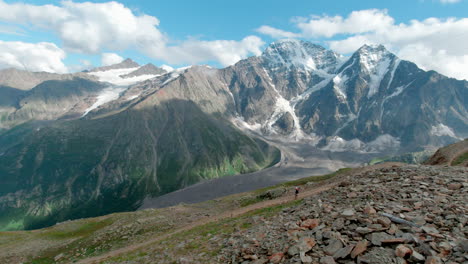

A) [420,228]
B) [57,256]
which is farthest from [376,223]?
[57,256]

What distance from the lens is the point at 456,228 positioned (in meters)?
11.6

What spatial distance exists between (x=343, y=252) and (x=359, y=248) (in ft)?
2.39

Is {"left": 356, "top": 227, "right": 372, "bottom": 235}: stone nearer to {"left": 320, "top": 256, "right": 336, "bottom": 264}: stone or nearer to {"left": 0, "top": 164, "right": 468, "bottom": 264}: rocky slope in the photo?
{"left": 0, "top": 164, "right": 468, "bottom": 264}: rocky slope

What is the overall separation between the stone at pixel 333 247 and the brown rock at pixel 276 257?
7.97 feet

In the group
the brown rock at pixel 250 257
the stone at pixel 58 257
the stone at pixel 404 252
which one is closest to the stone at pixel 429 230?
the stone at pixel 404 252

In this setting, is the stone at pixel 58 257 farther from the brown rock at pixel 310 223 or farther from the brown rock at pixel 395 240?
the brown rock at pixel 395 240

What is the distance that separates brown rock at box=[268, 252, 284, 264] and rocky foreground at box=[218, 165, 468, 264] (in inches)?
1.5

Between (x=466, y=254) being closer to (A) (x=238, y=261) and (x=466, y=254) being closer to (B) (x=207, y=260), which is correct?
(A) (x=238, y=261)

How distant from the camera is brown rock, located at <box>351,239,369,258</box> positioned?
428 inches

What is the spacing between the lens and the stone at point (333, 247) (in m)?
11.8

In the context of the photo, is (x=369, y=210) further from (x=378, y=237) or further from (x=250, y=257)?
(x=250, y=257)

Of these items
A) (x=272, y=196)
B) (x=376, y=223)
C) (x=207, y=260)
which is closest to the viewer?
(x=376, y=223)

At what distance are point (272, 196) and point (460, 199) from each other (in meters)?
35.2

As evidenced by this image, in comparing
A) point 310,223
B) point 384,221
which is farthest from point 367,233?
point 310,223
